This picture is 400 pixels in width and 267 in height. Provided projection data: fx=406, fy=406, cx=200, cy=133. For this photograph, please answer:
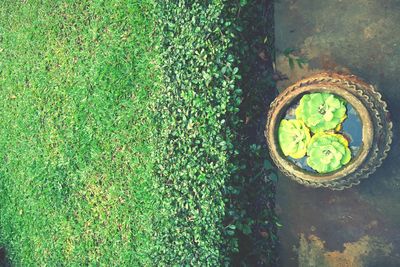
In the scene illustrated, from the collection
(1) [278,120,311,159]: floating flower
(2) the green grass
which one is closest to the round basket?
(1) [278,120,311,159]: floating flower

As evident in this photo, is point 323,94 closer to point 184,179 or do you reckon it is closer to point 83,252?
point 184,179

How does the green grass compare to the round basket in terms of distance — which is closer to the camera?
the round basket

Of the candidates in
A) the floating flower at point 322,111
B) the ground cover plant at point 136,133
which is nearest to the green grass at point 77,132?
the ground cover plant at point 136,133

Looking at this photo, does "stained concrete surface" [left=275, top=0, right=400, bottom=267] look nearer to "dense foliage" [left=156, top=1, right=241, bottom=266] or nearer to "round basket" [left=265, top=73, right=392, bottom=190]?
"round basket" [left=265, top=73, right=392, bottom=190]

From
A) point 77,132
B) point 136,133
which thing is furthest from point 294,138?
point 77,132

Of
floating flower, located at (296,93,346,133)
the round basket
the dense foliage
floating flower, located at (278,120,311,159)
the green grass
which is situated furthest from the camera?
the green grass
